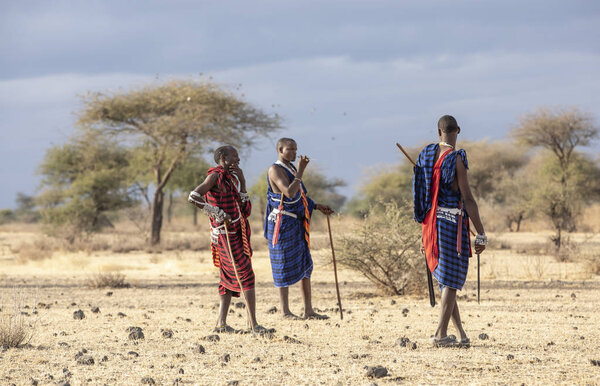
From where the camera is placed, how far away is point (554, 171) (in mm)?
34469

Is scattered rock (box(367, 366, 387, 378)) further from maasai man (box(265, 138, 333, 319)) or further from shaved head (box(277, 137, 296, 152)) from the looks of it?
shaved head (box(277, 137, 296, 152))

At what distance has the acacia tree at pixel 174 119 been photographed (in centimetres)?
2489

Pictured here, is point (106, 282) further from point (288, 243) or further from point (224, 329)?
point (224, 329)

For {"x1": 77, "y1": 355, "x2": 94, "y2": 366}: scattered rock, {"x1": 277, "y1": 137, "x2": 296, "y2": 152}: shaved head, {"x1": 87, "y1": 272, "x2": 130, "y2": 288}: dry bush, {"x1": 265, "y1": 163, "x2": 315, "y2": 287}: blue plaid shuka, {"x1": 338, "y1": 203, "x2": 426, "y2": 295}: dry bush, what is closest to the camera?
{"x1": 77, "y1": 355, "x2": 94, "y2": 366}: scattered rock

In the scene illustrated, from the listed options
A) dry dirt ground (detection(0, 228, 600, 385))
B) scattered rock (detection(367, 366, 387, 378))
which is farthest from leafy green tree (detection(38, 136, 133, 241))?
scattered rock (detection(367, 366, 387, 378))

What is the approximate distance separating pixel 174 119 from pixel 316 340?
1882 centimetres

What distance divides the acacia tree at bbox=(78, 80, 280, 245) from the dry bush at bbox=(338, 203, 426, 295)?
48.1ft

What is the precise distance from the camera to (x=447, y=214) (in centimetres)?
609

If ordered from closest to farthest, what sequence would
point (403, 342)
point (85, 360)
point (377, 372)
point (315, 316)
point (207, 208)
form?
point (377, 372), point (85, 360), point (403, 342), point (207, 208), point (315, 316)

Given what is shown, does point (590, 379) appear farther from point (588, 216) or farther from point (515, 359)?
point (588, 216)

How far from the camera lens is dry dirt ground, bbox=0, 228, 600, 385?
5.25 meters

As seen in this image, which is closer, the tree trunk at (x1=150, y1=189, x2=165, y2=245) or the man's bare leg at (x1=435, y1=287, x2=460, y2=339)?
the man's bare leg at (x1=435, y1=287, x2=460, y2=339)

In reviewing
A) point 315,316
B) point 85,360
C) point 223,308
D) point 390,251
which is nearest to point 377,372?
point 85,360

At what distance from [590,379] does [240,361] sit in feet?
8.11
